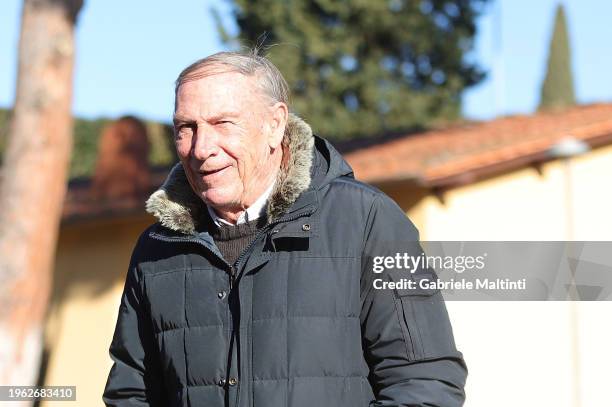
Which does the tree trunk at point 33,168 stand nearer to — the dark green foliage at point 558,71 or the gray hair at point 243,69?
the gray hair at point 243,69

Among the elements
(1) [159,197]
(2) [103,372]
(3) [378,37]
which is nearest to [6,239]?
(2) [103,372]

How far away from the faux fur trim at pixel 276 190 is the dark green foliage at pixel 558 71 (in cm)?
3051

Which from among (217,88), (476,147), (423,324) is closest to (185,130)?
(217,88)

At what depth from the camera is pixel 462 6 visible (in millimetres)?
26938

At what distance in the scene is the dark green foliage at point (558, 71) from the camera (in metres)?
32.4

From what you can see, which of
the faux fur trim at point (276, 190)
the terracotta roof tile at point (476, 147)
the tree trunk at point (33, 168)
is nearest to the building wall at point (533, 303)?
the terracotta roof tile at point (476, 147)

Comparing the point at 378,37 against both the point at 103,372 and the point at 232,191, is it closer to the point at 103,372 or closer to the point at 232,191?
the point at 103,372

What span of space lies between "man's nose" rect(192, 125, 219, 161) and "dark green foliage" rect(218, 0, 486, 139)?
22981mm

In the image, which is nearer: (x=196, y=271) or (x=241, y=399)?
(x=241, y=399)

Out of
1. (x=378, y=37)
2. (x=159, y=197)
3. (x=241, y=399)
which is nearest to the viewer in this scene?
(x=241, y=399)

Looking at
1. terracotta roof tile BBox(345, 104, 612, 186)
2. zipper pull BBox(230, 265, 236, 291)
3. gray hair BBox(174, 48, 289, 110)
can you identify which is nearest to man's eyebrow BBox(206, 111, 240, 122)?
gray hair BBox(174, 48, 289, 110)

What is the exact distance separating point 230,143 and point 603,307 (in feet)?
8.55

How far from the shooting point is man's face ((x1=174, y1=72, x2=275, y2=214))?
249 centimetres

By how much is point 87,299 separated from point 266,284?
30.8 ft
